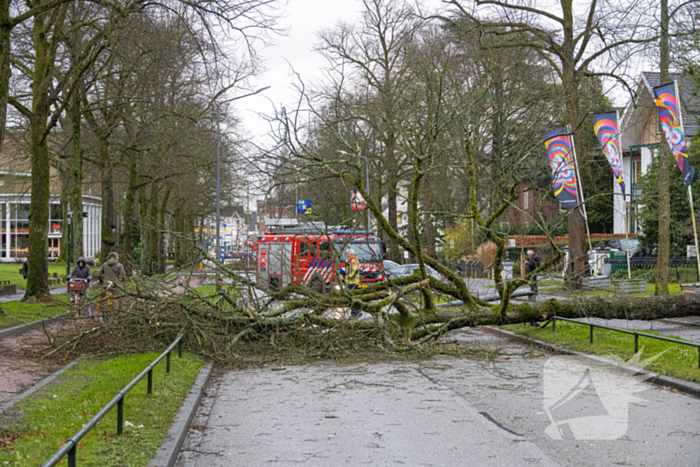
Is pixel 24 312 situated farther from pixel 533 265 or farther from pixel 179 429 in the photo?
pixel 533 265

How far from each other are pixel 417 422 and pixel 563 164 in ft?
46.9

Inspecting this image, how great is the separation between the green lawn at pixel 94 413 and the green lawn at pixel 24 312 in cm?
534

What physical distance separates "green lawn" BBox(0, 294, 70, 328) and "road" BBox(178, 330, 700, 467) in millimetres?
7039

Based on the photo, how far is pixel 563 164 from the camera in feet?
66.5

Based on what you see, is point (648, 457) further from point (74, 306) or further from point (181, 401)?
point (74, 306)

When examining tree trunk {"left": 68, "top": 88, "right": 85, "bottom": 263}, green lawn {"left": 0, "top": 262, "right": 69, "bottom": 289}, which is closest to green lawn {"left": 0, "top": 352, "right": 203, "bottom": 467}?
tree trunk {"left": 68, "top": 88, "right": 85, "bottom": 263}

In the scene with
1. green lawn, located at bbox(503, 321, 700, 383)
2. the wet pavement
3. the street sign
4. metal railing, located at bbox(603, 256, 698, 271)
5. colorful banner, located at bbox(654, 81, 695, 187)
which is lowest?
the wet pavement

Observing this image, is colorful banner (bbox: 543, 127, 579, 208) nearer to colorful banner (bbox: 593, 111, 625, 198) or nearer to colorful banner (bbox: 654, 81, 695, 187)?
colorful banner (bbox: 593, 111, 625, 198)

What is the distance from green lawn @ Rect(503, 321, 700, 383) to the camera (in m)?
10.1

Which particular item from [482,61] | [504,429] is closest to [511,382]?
[504,429]

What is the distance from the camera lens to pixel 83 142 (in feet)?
110

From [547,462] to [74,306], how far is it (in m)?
9.32

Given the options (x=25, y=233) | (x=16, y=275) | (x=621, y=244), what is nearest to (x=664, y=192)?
(x=621, y=244)

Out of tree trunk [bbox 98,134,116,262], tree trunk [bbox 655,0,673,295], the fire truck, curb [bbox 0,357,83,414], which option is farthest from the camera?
tree trunk [bbox 98,134,116,262]
